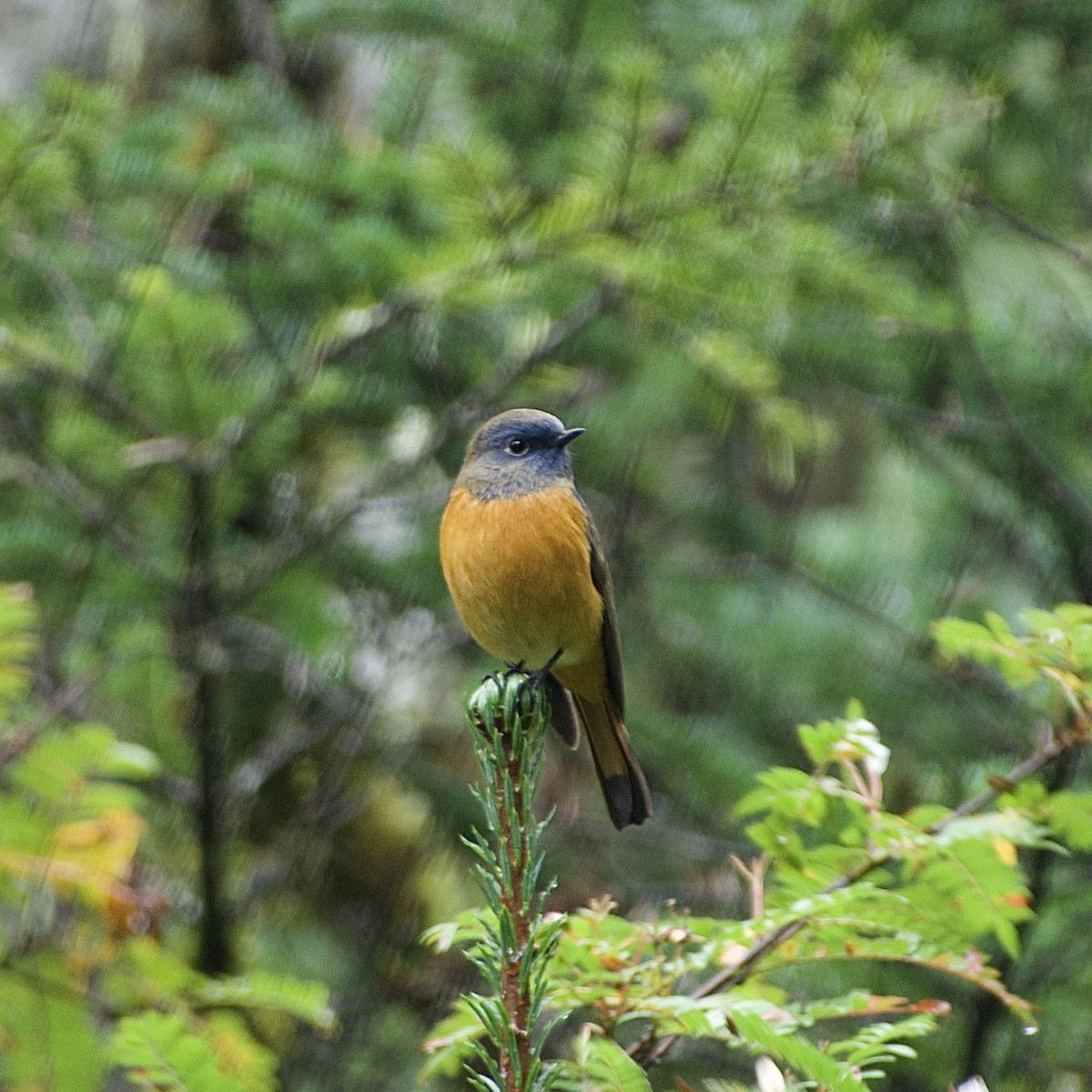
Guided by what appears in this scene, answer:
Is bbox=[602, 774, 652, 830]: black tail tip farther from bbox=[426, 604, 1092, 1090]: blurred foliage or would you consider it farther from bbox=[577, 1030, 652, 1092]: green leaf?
bbox=[577, 1030, 652, 1092]: green leaf

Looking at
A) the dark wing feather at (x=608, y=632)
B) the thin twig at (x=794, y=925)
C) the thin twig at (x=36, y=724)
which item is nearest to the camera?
the thin twig at (x=794, y=925)

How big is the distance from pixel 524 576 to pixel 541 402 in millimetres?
1087

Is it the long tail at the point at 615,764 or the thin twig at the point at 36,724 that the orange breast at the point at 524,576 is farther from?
the thin twig at the point at 36,724

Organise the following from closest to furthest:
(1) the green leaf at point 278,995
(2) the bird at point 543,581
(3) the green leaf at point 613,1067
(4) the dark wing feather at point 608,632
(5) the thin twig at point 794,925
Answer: (3) the green leaf at point 613,1067 < (5) the thin twig at point 794,925 < (1) the green leaf at point 278,995 < (2) the bird at point 543,581 < (4) the dark wing feather at point 608,632

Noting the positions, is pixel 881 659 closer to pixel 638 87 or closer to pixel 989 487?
pixel 989 487

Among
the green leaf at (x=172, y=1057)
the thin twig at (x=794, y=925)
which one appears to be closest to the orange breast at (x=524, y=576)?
the thin twig at (x=794, y=925)

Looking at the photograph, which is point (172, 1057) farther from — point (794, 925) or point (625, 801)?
point (625, 801)

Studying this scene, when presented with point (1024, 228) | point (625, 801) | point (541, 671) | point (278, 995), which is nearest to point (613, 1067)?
point (278, 995)

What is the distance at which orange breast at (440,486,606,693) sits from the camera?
271cm

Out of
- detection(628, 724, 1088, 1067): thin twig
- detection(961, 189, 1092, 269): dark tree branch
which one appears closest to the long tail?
detection(628, 724, 1088, 1067): thin twig

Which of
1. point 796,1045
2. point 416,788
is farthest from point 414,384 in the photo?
point 796,1045

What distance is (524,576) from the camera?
2.74 m

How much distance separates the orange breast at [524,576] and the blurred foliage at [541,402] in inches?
10.5

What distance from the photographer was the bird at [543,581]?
8.90ft
